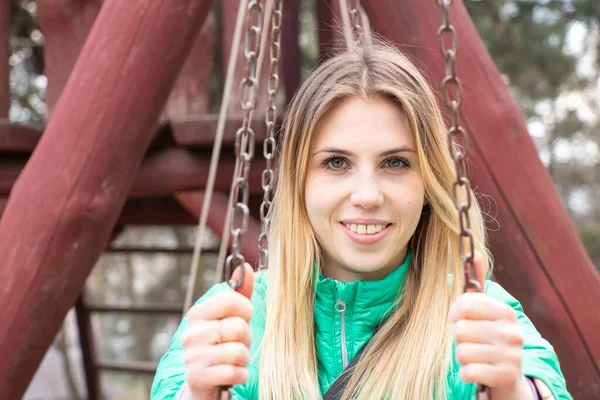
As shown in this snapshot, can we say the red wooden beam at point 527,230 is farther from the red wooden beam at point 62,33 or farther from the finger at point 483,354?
the red wooden beam at point 62,33

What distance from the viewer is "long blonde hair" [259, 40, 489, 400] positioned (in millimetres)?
1565

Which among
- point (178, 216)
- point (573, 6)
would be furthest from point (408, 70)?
point (573, 6)

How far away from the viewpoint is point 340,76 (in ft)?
5.48

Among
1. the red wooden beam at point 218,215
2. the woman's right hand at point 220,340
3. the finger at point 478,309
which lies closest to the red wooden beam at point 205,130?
the red wooden beam at point 218,215

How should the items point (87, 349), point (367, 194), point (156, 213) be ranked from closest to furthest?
point (367, 194) < point (156, 213) < point (87, 349)

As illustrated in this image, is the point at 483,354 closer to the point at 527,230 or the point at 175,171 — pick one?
the point at 527,230

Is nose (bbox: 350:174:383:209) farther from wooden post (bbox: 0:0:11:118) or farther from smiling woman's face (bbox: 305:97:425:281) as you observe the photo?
wooden post (bbox: 0:0:11:118)

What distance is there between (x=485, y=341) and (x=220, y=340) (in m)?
0.42

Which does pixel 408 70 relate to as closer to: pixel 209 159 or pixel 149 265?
pixel 209 159

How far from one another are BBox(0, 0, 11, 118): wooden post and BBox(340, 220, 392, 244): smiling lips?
2243 millimetres

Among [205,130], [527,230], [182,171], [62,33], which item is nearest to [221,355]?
[527,230]

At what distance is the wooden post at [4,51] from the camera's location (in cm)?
329

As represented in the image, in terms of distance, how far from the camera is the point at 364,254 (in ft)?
5.13

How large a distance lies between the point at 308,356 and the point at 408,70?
657 millimetres
